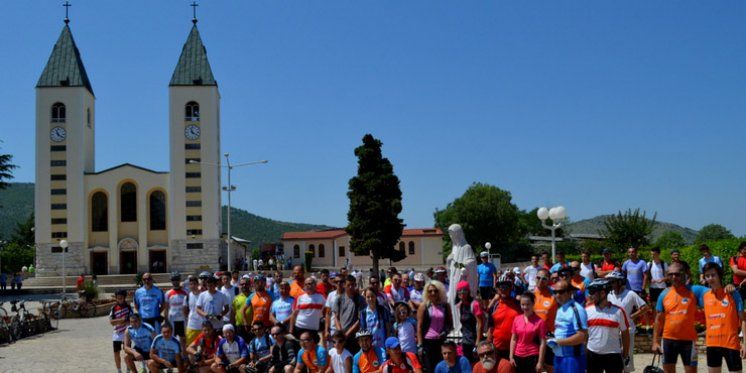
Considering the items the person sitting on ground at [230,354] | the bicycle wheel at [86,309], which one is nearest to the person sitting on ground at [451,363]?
the person sitting on ground at [230,354]

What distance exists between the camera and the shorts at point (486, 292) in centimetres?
1343

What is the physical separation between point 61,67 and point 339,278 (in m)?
57.1

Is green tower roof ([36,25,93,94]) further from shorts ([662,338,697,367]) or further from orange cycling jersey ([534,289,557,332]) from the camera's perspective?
shorts ([662,338,697,367])

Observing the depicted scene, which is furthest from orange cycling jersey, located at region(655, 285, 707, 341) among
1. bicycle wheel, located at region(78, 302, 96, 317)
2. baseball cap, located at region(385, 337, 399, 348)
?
bicycle wheel, located at region(78, 302, 96, 317)

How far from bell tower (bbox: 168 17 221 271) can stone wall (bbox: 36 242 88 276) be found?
7.28 meters

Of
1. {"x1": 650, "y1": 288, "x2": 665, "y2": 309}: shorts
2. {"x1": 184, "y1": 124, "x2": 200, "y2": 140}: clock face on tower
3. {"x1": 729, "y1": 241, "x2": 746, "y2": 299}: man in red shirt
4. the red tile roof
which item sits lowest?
{"x1": 650, "y1": 288, "x2": 665, "y2": 309}: shorts

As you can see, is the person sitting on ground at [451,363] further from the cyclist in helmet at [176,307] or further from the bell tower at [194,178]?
the bell tower at [194,178]

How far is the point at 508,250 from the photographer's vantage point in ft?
246

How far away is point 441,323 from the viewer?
9.12 metres

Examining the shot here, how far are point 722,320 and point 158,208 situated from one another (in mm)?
56615

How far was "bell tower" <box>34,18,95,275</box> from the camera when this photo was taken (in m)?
57.8

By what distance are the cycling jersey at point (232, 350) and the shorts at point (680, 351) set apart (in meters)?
6.09

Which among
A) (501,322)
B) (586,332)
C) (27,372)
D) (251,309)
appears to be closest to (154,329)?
(251,309)

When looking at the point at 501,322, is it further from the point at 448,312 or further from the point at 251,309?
the point at 251,309
